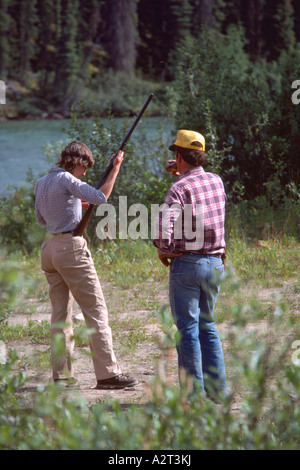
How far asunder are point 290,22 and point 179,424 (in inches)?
1037

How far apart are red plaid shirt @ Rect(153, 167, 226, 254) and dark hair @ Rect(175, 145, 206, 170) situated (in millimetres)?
69

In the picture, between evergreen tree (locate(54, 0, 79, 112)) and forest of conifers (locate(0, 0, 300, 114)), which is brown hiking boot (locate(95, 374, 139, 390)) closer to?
forest of conifers (locate(0, 0, 300, 114))

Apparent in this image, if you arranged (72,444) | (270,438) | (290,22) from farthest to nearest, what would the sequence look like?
1. (290,22)
2. (270,438)
3. (72,444)

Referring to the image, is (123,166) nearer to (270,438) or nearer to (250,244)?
(250,244)

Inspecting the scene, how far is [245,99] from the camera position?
10250 millimetres

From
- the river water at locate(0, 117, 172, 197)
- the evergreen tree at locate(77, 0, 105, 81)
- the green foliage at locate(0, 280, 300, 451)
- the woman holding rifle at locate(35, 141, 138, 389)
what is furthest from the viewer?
the evergreen tree at locate(77, 0, 105, 81)

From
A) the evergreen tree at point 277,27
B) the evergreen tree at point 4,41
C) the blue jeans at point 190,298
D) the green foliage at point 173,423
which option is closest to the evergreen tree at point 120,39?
the evergreen tree at point 4,41

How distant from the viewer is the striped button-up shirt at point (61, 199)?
442 cm

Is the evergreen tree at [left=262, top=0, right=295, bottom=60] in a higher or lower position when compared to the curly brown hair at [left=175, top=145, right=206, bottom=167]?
higher

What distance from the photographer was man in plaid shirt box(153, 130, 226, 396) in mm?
3951

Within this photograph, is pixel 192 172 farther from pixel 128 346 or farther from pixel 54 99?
pixel 54 99

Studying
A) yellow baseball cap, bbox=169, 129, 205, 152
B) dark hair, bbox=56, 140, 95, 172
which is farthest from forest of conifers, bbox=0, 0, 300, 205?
yellow baseball cap, bbox=169, 129, 205, 152

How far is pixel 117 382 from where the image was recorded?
470 cm
